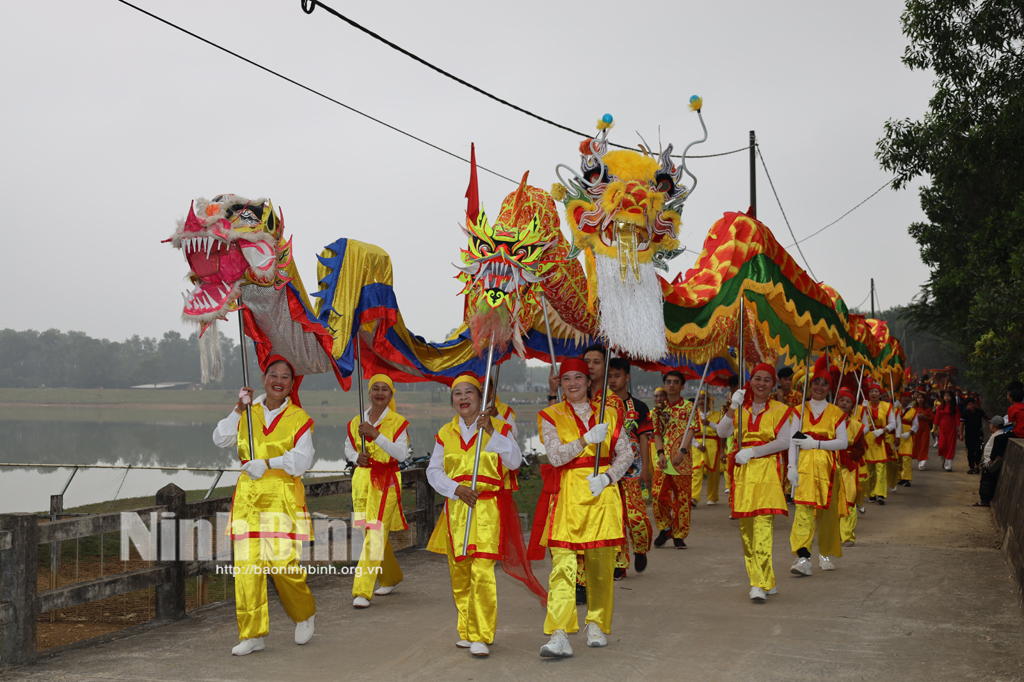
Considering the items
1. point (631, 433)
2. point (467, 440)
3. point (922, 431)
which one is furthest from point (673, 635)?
point (922, 431)

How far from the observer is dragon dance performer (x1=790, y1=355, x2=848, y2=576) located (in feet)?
23.6

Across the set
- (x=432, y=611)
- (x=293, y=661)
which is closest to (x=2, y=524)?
(x=293, y=661)

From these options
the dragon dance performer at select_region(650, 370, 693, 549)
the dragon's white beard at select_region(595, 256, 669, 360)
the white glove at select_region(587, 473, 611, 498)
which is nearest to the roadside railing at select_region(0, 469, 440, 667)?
the white glove at select_region(587, 473, 611, 498)

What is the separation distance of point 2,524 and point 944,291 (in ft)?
62.0

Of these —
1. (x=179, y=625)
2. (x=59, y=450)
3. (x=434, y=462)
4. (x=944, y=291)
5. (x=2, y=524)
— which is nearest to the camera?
(x=2, y=524)

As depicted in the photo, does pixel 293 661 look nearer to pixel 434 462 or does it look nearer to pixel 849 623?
pixel 434 462

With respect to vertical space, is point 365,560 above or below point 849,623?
above

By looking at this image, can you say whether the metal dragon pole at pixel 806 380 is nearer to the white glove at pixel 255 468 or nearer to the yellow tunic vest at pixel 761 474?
the yellow tunic vest at pixel 761 474

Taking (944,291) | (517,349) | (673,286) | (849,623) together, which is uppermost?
(944,291)

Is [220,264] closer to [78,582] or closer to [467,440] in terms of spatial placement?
[467,440]

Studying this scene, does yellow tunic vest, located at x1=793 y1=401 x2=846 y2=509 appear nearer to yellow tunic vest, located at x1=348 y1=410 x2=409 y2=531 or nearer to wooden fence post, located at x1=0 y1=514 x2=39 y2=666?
yellow tunic vest, located at x1=348 y1=410 x2=409 y2=531

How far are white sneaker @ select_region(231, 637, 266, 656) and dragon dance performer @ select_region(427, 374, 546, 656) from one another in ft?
3.80

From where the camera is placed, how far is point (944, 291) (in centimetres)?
1883

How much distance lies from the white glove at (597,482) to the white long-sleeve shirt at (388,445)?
1.75m
